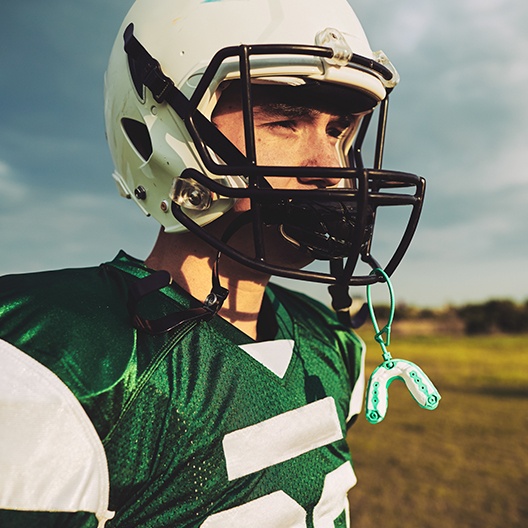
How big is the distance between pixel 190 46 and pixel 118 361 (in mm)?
798

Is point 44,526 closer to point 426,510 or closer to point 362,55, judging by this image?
point 362,55

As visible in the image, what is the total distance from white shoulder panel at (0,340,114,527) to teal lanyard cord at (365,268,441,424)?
591 mm

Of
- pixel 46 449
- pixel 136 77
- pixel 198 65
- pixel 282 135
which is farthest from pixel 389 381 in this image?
pixel 136 77

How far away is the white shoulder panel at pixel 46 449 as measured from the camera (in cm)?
110

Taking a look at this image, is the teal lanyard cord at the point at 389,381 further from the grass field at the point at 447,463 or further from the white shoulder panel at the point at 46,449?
the grass field at the point at 447,463

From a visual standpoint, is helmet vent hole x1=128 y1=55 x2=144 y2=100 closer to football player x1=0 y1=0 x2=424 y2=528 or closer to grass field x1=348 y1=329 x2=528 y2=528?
football player x1=0 y1=0 x2=424 y2=528

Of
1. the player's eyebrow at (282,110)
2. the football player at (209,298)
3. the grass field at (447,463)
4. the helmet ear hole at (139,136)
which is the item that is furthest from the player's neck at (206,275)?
the grass field at (447,463)

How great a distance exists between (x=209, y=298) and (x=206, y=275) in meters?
0.14

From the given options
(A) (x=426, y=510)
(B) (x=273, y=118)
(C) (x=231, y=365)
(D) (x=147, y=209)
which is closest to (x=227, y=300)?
(C) (x=231, y=365)

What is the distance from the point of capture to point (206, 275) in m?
Answer: 1.54

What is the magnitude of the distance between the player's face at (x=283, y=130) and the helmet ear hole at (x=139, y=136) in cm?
24

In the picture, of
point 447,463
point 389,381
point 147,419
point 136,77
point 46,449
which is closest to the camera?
point 46,449

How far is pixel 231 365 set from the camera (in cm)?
141

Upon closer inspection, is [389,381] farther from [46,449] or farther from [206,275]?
[46,449]
